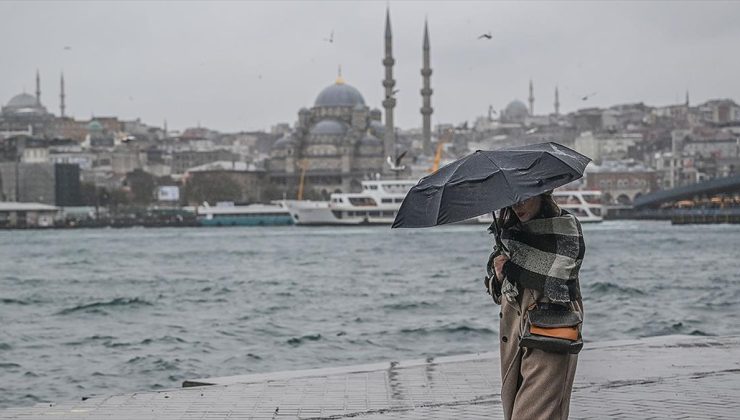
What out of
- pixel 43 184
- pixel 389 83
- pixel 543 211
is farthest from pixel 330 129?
pixel 543 211

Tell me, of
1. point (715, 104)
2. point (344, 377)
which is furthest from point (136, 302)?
point (715, 104)

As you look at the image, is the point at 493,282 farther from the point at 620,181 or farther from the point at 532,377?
the point at 620,181

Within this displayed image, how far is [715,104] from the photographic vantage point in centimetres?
17525

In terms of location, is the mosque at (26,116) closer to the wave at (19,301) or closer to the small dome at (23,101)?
the small dome at (23,101)

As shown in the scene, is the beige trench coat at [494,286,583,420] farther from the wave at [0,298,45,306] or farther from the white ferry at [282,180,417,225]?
the white ferry at [282,180,417,225]

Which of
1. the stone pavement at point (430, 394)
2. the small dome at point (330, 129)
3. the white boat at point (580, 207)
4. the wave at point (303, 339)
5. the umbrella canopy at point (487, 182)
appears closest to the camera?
the umbrella canopy at point (487, 182)

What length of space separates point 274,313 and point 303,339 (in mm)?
3804

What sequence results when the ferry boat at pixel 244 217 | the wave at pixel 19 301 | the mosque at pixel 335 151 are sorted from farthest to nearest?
the mosque at pixel 335 151 < the ferry boat at pixel 244 217 < the wave at pixel 19 301

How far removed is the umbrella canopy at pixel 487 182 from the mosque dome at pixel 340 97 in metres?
125

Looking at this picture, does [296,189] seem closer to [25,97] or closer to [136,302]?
[25,97]

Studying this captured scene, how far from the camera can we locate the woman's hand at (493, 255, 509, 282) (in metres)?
4.48

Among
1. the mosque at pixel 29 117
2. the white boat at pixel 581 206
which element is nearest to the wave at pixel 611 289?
the white boat at pixel 581 206

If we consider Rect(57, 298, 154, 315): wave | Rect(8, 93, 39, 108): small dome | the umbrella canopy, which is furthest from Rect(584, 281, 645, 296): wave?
Rect(8, 93, 39, 108): small dome

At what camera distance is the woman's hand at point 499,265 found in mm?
4477
